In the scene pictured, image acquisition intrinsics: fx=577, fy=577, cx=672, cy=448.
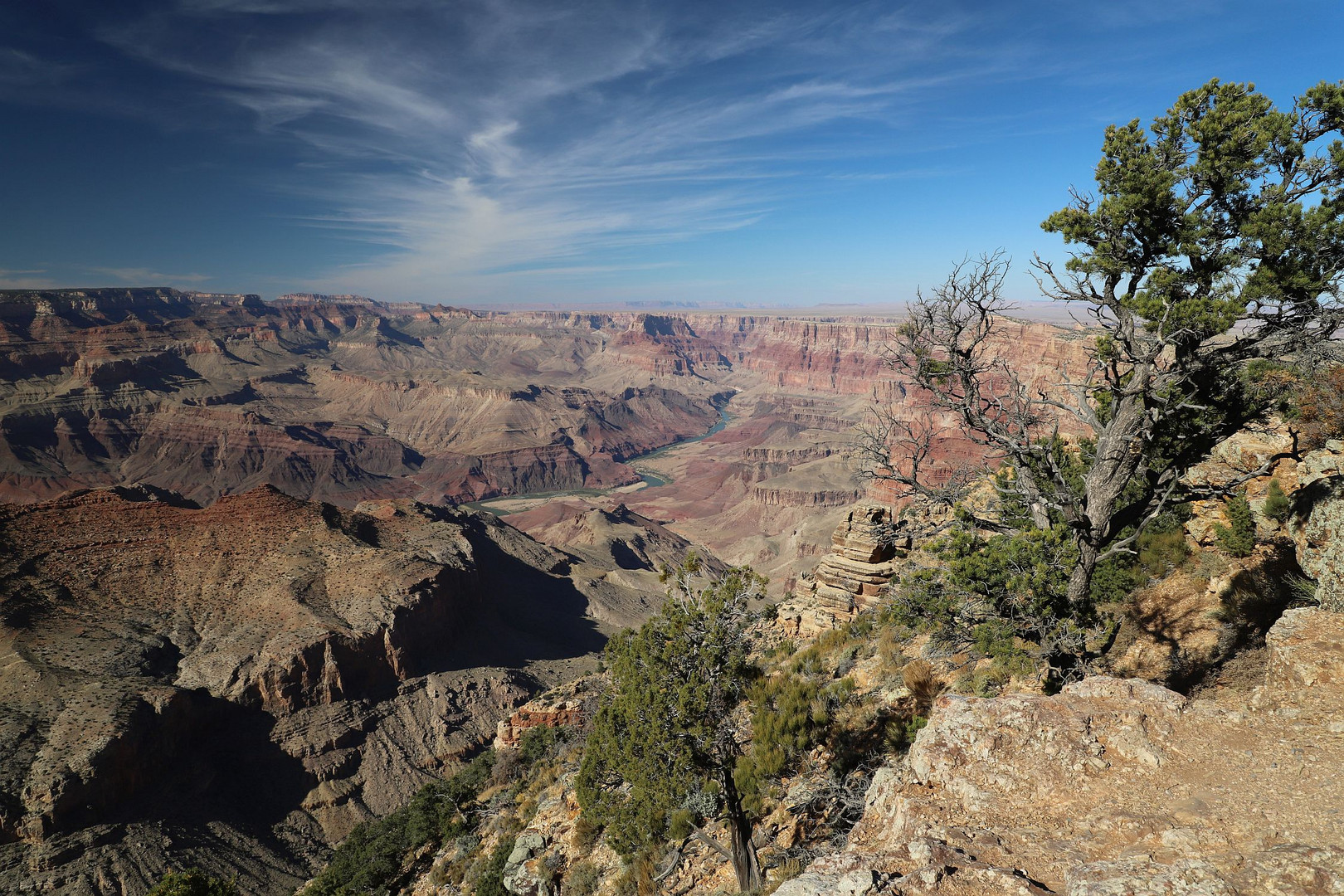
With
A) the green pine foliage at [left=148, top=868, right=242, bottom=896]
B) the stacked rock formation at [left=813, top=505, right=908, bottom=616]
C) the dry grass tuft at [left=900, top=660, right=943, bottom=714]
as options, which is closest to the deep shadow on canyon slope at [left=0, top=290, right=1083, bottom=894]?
the dry grass tuft at [left=900, top=660, right=943, bottom=714]

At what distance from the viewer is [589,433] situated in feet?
644

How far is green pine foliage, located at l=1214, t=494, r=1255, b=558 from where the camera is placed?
13.2m

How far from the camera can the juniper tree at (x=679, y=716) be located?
8.98m

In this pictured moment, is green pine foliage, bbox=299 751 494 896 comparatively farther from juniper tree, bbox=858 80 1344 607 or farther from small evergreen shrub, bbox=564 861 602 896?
juniper tree, bbox=858 80 1344 607

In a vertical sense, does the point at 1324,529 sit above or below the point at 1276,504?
above

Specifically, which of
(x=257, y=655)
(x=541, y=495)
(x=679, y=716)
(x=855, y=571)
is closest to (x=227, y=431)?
(x=541, y=495)

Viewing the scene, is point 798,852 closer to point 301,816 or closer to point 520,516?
point 301,816

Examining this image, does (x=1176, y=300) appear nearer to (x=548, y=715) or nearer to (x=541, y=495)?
(x=548, y=715)

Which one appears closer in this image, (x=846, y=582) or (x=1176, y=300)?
(x=1176, y=300)

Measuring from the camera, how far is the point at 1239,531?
13.3 m

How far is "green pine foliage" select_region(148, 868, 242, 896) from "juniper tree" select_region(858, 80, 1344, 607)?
22831 millimetres

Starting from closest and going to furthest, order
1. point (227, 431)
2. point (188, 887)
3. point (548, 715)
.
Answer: point (188, 887), point (548, 715), point (227, 431)

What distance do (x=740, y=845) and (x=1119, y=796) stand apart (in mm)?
5775

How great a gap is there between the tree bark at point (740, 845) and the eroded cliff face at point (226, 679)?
1300 inches
